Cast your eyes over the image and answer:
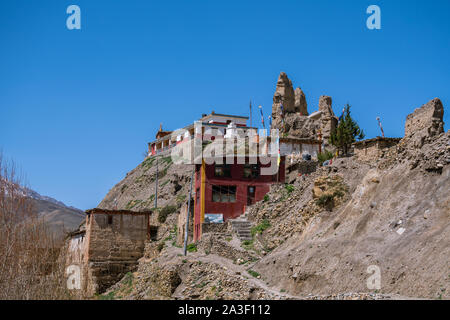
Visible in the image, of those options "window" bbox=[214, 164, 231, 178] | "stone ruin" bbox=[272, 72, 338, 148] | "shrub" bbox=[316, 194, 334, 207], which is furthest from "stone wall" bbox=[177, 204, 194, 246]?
"stone ruin" bbox=[272, 72, 338, 148]

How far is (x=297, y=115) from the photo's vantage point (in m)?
89.3

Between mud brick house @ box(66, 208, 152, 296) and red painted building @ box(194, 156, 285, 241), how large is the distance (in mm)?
5527

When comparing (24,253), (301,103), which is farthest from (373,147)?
(301,103)

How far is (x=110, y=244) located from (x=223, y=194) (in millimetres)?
10639

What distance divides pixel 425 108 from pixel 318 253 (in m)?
11.0

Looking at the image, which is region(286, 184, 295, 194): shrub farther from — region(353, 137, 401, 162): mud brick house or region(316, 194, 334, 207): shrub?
region(316, 194, 334, 207): shrub

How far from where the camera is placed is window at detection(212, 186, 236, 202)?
43156 mm

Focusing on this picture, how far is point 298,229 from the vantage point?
106ft

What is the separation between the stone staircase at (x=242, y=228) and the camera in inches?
1460

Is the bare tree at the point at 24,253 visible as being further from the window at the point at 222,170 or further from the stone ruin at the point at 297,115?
the stone ruin at the point at 297,115

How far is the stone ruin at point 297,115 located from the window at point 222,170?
3237cm

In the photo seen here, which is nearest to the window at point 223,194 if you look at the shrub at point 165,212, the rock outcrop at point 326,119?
the shrub at point 165,212

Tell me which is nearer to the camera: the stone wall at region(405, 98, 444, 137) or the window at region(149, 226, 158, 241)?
the stone wall at region(405, 98, 444, 137)
